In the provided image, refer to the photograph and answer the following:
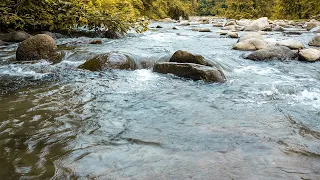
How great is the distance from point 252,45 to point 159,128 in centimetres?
659

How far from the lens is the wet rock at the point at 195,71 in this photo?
5.11 m

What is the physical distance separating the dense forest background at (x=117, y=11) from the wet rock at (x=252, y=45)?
332cm

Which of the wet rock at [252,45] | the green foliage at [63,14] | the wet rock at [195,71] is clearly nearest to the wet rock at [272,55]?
the wet rock at [252,45]

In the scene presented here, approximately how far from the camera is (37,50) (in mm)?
6895

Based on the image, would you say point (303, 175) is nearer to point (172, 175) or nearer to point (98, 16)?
point (172, 175)

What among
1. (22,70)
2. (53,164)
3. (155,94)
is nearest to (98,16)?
(22,70)

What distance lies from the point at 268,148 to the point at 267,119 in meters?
0.80

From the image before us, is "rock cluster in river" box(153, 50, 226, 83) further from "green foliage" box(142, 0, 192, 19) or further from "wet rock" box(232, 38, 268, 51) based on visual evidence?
"green foliage" box(142, 0, 192, 19)

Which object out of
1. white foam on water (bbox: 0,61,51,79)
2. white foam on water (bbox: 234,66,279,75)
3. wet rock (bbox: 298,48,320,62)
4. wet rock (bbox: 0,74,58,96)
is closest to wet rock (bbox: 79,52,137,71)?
wet rock (bbox: 0,74,58,96)

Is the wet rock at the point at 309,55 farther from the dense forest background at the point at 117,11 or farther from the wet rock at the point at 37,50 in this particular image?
the wet rock at the point at 37,50

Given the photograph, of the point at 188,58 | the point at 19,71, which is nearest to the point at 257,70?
the point at 188,58

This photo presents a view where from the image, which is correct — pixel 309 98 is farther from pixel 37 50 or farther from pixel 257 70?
pixel 37 50

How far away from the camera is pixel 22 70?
579 centimetres

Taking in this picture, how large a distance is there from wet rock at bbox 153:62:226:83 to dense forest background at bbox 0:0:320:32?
166 cm
